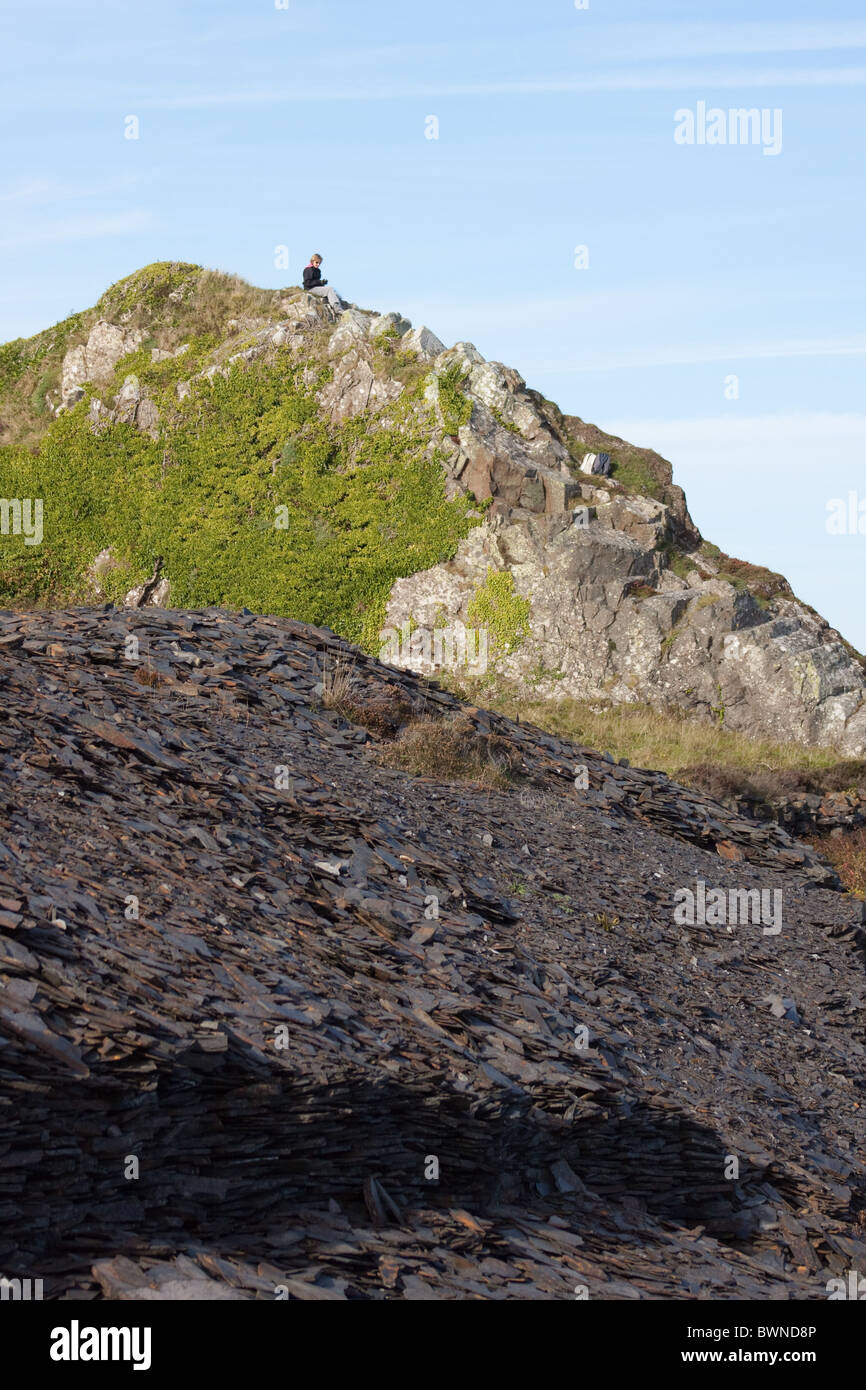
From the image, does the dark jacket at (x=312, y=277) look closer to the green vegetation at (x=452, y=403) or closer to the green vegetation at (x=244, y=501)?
the green vegetation at (x=244, y=501)

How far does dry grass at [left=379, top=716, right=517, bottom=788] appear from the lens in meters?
15.5

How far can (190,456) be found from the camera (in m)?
30.8

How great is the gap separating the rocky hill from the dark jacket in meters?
0.59

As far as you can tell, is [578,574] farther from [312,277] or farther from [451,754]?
[451,754]

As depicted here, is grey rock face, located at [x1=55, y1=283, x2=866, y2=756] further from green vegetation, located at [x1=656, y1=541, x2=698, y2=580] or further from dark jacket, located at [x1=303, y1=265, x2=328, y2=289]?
dark jacket, located at [x1=303, y1=265, x2=328, y2=289]

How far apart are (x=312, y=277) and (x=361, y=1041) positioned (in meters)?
28.9

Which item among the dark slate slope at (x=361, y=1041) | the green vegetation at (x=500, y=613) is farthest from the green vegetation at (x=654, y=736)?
the dark slate slope at (x=361, y=1041)

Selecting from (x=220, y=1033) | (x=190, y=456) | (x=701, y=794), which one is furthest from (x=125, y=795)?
(x=190, y=456)

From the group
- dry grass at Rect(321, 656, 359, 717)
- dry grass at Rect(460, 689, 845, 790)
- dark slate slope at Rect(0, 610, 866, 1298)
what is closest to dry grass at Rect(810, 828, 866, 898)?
dry grass at Rect(460, 689, 845, 790)

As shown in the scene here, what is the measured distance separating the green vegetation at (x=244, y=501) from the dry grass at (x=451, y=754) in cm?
1149

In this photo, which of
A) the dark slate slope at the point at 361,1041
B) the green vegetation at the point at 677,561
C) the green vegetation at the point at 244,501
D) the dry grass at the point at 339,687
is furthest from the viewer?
the green vegetation at the point at 677,561

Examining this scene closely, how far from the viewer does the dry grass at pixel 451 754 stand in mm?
15547

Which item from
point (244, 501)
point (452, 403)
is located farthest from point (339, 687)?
point (452, 403)

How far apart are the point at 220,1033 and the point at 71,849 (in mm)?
2562
